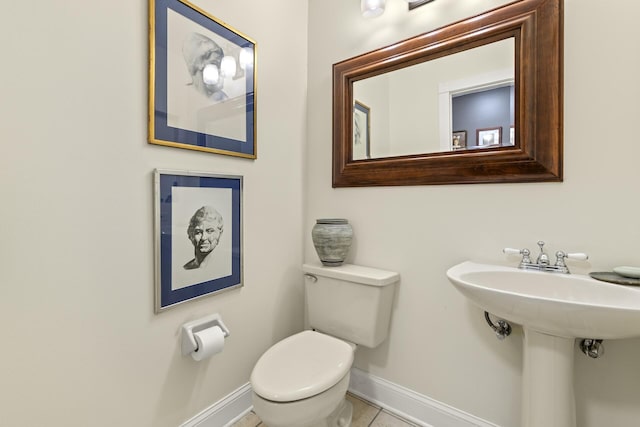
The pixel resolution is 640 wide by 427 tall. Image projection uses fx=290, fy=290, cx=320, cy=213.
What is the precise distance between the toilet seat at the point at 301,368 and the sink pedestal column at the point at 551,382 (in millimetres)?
657

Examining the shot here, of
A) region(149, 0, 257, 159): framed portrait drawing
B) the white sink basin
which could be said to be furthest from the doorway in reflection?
region(149, 0, 257, 159): framed portrait drawing

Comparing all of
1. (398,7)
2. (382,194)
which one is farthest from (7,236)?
(398,7)

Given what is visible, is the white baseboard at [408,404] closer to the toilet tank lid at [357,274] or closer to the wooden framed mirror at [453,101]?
the toilet tank lid at [357,274]

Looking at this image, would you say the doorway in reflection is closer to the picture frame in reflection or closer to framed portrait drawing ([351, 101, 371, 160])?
the picture frame in reflection

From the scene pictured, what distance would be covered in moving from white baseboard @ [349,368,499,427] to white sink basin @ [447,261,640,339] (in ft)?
2.15

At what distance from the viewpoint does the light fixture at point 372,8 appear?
4.75ft

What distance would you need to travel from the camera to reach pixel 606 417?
104 cm

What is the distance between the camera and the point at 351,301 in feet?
4.76

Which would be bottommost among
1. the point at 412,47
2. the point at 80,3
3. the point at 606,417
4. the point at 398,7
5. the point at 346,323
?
the point at 606,417

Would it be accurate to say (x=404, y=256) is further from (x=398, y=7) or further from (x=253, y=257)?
(x=398, y=7)

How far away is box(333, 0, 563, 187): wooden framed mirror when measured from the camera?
43.9 inches

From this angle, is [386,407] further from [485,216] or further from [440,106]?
[440,106]

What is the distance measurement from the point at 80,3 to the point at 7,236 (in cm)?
76

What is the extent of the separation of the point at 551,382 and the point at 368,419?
85 centimetres
